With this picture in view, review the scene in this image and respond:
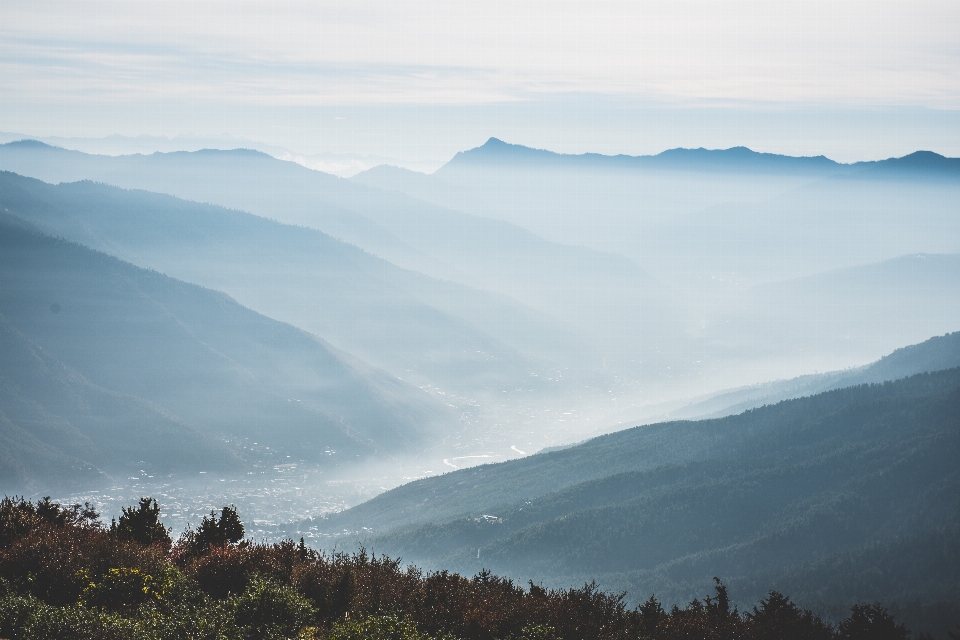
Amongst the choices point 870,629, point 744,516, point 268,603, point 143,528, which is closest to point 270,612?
point 268,603

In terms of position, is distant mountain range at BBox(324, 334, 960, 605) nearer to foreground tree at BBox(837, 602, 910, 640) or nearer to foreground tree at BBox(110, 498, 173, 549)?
foreground tree at BBox(837, 602, 910, 640)

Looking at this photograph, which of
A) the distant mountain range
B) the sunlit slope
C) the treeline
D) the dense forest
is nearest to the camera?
the treeline

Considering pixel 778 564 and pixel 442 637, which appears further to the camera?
pixel 778 564

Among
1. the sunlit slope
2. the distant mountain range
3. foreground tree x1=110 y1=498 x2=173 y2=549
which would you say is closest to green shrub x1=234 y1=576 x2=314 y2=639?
foreground tree x1=110 y1=498 x2=173 y2=549

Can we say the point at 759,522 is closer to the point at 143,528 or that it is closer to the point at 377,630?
the point at 143,528

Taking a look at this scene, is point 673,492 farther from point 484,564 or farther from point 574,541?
point 484,564

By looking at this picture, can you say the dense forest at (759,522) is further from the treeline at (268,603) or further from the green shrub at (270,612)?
the green shrub at (270,612)

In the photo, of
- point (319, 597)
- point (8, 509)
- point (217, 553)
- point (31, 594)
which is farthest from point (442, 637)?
point (8, 509)
